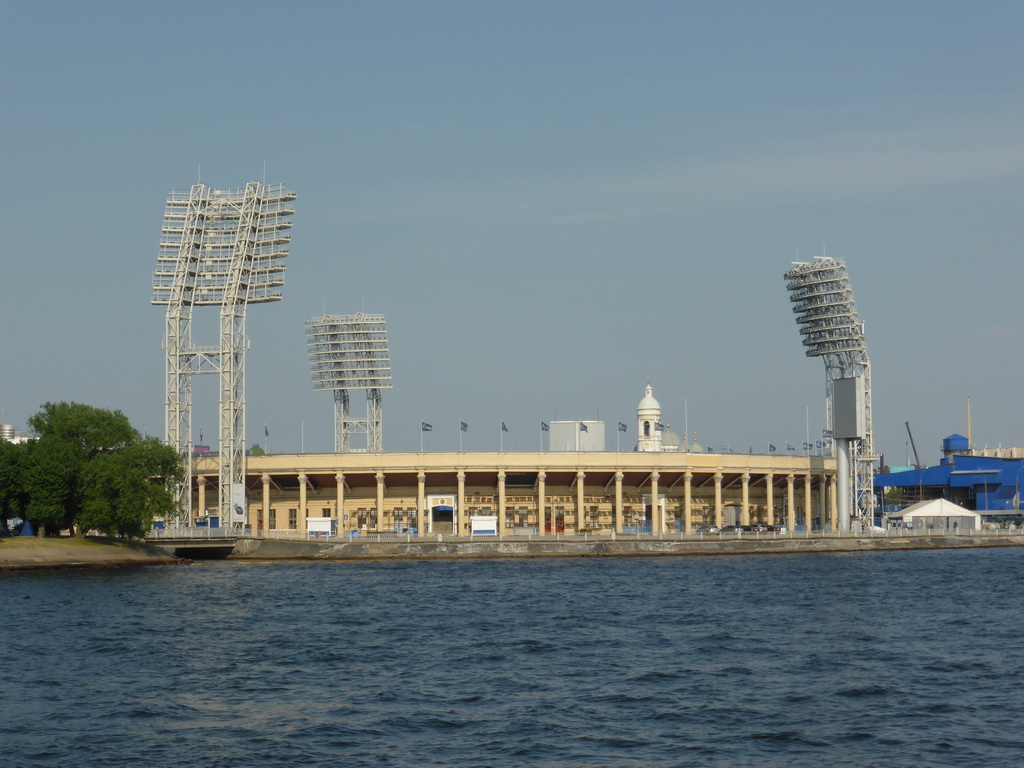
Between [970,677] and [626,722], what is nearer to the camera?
[626,722]

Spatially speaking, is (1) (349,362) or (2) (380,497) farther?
(1) (349,362)

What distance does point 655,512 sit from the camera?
452ft

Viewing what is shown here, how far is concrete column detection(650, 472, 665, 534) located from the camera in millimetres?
137750

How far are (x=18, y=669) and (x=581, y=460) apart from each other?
96652 millimetres

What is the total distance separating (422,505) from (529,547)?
20.5 metres

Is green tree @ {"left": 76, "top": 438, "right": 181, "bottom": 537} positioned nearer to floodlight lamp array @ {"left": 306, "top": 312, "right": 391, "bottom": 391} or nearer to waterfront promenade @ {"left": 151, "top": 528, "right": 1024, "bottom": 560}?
waterfront promenade @ {"left": 151, "top": 528, "right": 1024, "bottom": 560}

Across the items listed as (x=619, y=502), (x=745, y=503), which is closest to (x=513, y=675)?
(x=619, y=502)

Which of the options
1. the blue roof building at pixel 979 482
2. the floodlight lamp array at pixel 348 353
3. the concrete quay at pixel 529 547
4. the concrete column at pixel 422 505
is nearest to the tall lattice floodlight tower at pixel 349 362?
the floodlight lamp array at pixel 348 353

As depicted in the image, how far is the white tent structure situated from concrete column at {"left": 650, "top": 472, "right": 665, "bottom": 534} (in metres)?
29.7

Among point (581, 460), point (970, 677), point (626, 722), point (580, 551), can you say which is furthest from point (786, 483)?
point (626, 722)

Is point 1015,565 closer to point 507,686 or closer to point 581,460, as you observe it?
point 581,460

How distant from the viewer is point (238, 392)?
12056 cm

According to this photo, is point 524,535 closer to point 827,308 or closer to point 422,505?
point 422,505

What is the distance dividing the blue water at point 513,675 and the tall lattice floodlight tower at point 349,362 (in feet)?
273
